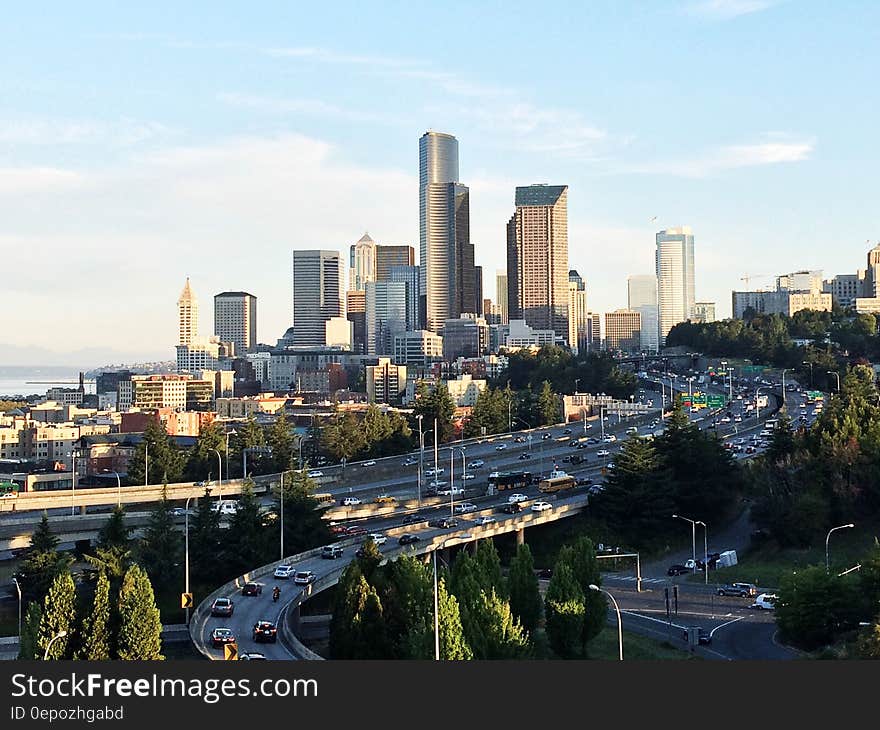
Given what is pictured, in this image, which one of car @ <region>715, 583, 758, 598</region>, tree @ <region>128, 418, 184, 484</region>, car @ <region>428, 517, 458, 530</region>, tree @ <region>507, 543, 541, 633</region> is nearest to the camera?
tree @ <region>507, 543, 541, 633</region>

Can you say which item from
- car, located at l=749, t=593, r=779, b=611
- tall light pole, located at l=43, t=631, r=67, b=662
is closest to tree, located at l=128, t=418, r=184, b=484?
car, located at l=749, t=593, r=779, b=611

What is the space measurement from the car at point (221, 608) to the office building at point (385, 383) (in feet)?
489

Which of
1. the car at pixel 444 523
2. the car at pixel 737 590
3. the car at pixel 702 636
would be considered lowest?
the car at pixel 737 590

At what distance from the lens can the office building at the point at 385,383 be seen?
190 metres

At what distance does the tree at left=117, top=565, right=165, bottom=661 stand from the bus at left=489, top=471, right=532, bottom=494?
45.4m

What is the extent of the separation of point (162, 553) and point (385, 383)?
472ft

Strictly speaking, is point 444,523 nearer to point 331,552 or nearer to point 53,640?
point 331,552

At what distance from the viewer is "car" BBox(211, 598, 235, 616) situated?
38750 millimetres

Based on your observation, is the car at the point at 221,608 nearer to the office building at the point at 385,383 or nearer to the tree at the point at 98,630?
the tree at the point at 98,630

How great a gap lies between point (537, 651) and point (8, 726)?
23.2 meters

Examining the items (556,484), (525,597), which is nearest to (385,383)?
(556,484)

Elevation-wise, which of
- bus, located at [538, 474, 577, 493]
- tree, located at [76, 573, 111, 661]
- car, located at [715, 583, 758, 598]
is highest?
tree, located at [76, 573, 111, 661]

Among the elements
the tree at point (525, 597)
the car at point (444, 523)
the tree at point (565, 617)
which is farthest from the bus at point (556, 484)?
the tree at point (565, 617)

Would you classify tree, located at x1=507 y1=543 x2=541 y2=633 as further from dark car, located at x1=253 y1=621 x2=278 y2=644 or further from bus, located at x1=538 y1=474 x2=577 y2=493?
bus, located at x1=538 y1=474 x2=577 y2=493
